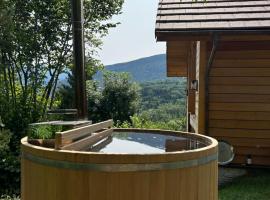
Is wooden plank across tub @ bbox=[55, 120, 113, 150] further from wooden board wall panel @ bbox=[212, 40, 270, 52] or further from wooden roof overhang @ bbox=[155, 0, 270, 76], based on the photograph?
wooden board wall panel @ bbox=[212, 40, 270, 52]

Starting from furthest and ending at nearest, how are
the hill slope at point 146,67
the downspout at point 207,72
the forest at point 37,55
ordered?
the hill slope at point 146,67, the forest at point 37,55, the downspout at point 207,72

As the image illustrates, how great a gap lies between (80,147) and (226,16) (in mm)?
4675

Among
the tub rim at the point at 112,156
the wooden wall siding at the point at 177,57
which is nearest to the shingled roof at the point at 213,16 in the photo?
the wooden wall siding at the point at 177,57

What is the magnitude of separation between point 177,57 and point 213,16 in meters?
4.47

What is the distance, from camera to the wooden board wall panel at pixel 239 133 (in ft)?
21.6

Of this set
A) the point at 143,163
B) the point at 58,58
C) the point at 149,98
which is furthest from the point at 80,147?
the point at 149,98

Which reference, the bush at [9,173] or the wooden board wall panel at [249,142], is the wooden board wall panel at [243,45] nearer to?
the wooden board wall panel at [249,142]

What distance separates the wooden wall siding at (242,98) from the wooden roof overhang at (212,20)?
0.29m

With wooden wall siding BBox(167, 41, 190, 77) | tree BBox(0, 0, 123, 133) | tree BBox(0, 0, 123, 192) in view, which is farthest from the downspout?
tree BBox(0, 0, 123, 133)

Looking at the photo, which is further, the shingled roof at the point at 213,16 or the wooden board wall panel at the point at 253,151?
the wooden board wall panel at the point at 253,151

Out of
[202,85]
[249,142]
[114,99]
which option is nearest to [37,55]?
[114,99]

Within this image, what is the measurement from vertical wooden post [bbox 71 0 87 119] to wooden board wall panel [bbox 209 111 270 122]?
313 cm

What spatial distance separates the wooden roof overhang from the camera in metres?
6.25

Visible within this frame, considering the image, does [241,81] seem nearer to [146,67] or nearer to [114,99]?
[114,99]
